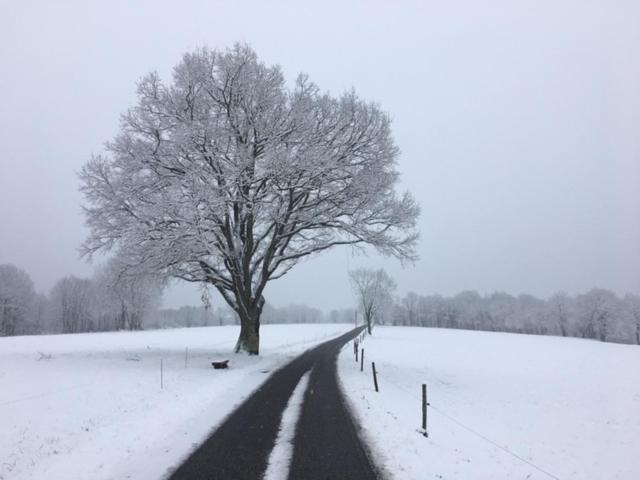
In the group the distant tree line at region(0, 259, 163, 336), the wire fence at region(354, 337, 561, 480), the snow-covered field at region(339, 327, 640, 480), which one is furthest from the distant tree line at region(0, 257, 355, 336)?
the wire fence at region(354, 337, 561, 480)

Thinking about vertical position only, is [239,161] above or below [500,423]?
above

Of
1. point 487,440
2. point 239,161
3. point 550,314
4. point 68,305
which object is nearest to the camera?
point 487,440

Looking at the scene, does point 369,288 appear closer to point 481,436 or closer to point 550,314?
point 481,436

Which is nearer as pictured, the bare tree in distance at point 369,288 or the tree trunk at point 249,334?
the tree trunk at point 249,334

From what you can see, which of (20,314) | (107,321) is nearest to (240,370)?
(20,314)

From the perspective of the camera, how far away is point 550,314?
407 ft

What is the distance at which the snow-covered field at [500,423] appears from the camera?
27.6ft

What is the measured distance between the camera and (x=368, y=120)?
21.6m

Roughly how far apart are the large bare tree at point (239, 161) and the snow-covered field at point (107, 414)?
20.8 feet

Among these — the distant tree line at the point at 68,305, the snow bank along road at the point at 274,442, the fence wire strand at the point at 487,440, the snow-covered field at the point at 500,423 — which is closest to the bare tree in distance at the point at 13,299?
the distant tree line at the point at 68,305

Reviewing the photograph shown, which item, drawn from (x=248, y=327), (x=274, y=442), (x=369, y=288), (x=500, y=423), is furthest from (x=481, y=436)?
(x=369, y=288)

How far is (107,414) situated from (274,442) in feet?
18.4

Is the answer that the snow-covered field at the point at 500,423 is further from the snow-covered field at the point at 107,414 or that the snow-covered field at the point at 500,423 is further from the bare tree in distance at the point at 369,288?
the bare tree in distance at the point at 369,288

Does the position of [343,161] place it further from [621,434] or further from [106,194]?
[621,434]
